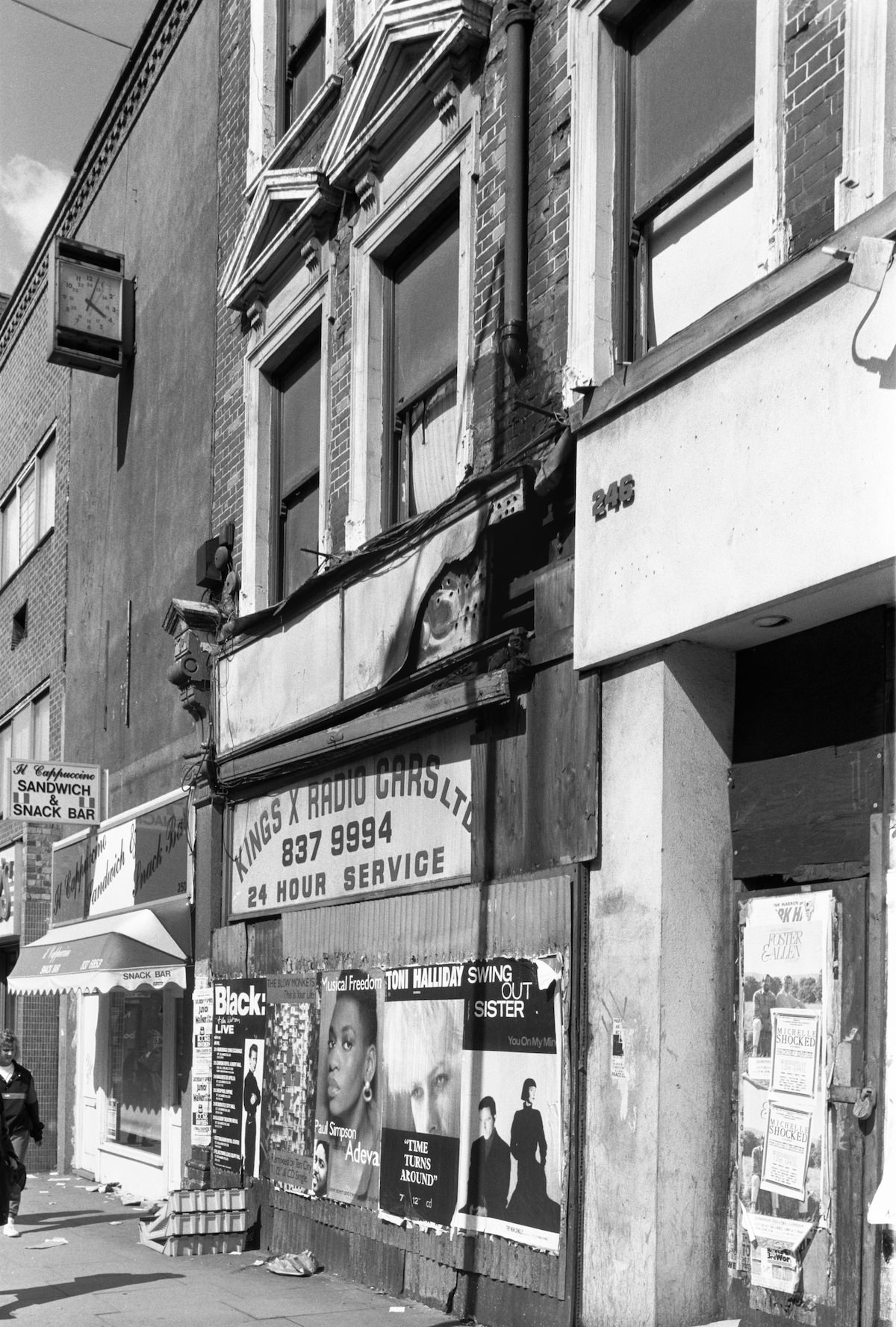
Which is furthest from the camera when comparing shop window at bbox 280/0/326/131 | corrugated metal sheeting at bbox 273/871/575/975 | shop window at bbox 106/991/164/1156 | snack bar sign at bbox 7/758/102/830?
snack bar sign at bbox 7/758/102/830

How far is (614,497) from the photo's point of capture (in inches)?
329

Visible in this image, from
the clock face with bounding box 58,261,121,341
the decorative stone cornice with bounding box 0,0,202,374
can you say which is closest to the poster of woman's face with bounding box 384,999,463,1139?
the clock face with bounding box 58,261,121,341

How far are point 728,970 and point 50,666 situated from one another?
54.2 ft

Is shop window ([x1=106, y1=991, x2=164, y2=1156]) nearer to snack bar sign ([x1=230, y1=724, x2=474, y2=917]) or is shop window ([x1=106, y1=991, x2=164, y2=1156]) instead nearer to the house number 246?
snack bar sign ([x1=230, y1=724, x2=474, y2=917])

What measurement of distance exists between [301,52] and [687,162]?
7093 mm

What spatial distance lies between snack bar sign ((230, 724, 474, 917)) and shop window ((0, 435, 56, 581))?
11315mm

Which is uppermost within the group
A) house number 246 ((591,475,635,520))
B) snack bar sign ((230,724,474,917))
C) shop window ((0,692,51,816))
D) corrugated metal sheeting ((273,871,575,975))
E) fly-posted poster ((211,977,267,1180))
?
house number 246 ((591,475,635,520))

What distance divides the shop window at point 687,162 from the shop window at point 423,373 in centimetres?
234

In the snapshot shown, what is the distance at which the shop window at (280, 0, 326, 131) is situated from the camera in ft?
46.3

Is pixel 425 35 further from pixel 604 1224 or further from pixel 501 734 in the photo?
pixel 604 1224

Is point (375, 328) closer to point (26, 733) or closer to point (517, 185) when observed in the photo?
point (517, 185)

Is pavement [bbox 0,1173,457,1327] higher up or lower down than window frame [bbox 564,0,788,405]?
lower down

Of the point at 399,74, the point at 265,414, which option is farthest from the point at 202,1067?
the point at 399,74

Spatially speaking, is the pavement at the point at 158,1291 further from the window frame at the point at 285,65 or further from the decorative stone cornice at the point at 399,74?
the window frame at the point at 285,65
